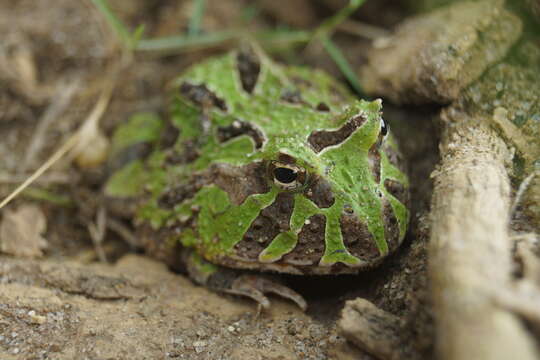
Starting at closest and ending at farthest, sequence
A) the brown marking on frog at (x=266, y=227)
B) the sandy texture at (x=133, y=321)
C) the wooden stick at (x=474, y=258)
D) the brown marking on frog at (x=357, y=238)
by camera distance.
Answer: the wooden stick at (x=474, y=258), the sandy texture at (x=133, y=321), the brown marking on frog at (x=357, y=238), the brown marking on frog at (x=266, y=227)

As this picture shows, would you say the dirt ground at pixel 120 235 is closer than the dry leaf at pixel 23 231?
Yes

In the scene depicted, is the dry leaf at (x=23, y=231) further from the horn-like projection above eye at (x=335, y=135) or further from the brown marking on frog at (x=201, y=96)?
the horn-like projection above eye at (x=335, y=135)

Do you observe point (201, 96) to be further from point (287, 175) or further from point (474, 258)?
point (474, 258)

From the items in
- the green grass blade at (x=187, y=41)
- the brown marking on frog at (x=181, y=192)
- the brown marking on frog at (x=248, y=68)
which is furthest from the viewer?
the green grass blade at (x=187, y=41)

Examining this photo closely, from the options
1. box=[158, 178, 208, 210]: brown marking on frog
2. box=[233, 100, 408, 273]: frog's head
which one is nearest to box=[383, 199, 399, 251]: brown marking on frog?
box=[233, 100, 408, 273]: frog's head

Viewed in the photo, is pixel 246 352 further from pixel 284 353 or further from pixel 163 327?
pixel 163 327

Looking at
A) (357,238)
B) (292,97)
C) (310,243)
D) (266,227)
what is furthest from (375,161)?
(292,97)

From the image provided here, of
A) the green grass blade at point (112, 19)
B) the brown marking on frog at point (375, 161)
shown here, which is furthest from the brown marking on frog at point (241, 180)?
the green grass blade at point (112, 19)

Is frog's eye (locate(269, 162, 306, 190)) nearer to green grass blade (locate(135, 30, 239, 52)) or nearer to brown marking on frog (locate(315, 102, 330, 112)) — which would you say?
brown marking on frog (locate(315, 102, 330, 112))
